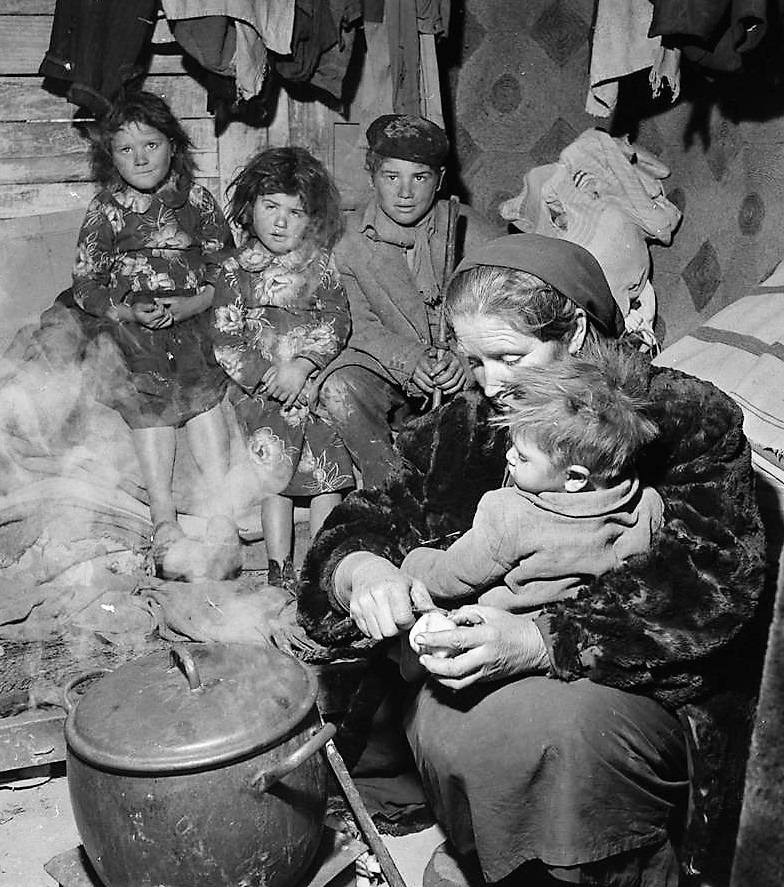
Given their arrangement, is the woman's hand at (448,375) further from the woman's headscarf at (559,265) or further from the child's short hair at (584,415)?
the child's short hair at (584,415)

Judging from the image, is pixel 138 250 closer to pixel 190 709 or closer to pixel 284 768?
pixel 190 709

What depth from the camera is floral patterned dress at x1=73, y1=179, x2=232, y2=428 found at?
177 inches

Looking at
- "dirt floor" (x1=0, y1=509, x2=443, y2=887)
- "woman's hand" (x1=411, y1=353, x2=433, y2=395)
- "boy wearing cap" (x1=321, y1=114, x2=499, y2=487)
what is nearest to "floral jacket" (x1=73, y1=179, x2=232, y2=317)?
"boy wearing cap" (x1=321, y1=114, x2=499, y2=487)

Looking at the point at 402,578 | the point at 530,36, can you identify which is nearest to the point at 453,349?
the point at 402,578

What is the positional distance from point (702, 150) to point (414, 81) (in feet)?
5.03

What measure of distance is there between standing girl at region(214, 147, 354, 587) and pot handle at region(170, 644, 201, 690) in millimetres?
2061

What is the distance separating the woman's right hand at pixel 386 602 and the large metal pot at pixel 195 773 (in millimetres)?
221

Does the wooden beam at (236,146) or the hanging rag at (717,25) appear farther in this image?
the wooden beam at (236,146)

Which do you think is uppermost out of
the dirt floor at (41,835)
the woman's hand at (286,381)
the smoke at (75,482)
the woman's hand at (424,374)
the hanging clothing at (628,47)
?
the hanging clothing at (628,47)

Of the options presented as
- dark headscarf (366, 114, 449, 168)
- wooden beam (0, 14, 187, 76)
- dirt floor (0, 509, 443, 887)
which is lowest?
dirt floor (0, 509, 443, 887)

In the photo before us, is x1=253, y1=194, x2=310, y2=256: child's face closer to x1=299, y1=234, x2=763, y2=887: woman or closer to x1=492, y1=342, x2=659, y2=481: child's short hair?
x1=299, y1=234, x2=763, y2=887: woman

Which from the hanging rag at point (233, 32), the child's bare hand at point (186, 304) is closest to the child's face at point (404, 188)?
the hanging rag at point (233, 32)

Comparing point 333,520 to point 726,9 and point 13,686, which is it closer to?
point 13,686

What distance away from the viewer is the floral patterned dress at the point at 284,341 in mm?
4426
